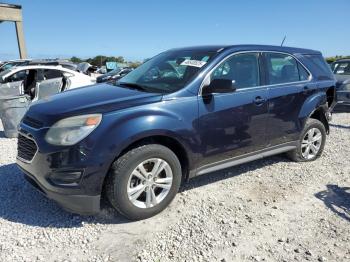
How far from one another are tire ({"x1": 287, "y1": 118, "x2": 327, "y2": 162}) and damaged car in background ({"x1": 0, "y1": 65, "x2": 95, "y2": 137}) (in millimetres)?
5489

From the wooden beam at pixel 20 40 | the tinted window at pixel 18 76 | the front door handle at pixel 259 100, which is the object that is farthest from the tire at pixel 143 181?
the wooden beam at pixel 20 40

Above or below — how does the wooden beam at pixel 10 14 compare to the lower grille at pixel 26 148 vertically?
above

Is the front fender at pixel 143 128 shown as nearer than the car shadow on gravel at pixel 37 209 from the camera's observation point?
Yes

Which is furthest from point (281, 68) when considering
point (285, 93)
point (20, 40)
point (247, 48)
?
point (20, 40)

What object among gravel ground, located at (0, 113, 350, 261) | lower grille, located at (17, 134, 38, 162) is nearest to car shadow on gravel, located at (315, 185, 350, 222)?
gravel ground, located at (0, 113, 350, 261)

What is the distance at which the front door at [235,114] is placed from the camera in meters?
3.79

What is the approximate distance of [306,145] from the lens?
5277 mm

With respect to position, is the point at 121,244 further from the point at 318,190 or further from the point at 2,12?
the point at 2,12

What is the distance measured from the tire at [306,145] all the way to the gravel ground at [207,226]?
1.96ft

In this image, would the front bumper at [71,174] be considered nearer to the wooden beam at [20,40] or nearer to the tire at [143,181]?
the tire at [143,181]

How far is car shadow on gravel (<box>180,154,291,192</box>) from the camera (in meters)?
4.40

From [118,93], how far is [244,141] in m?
1.66

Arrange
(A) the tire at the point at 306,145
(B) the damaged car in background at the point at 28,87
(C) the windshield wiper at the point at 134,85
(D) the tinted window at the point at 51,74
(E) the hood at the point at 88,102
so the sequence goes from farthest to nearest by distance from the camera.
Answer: (D) the tinted window at the point at 51,74 < (B) the damaged car in background at the point at 28,87 < (A) the tire at the point at 306,145 < (C) the windshield wiper at the point at 134,85 < (E) the hood at the point at 88,102

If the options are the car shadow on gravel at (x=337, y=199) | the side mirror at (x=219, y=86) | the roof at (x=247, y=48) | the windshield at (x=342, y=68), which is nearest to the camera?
the side mirror at (x=219, y=86)
